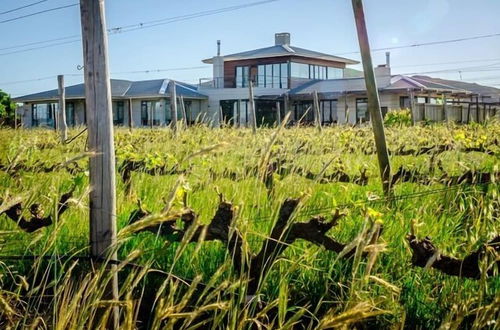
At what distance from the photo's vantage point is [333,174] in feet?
15.3

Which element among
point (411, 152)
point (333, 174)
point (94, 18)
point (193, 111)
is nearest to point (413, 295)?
point (94, 18)

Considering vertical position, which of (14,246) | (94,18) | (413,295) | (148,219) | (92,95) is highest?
(94,18)

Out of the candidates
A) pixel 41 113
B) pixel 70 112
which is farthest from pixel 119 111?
pixel 41 113

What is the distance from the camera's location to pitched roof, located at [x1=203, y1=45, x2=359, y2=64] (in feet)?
124

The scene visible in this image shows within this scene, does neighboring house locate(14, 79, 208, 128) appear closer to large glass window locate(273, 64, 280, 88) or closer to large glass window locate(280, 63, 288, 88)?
large glass window locate(273, 64, 280, 88)

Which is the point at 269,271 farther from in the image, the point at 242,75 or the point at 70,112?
the point at 70,112

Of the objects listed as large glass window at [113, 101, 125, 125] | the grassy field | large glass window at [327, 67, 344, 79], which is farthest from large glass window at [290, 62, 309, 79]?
the grassy field

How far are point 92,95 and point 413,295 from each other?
4.72ft

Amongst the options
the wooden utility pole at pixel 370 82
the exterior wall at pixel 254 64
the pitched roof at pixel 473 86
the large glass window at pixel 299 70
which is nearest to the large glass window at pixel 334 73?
the exterior wall at pixel 254 64

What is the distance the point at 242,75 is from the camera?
39.5m

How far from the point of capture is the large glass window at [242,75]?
3935cm

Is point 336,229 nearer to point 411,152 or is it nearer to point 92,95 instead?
point 92,95

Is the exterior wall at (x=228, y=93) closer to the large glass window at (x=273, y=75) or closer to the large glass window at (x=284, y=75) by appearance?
the large glass window at (x=284, y=75)

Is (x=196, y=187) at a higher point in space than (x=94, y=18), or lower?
lower
